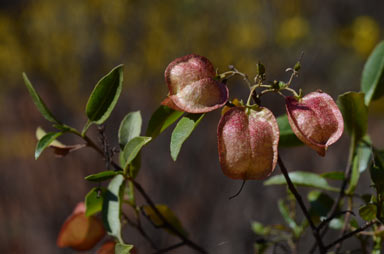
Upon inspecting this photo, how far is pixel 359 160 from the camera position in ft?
1.90

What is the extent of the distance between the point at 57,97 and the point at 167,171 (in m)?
1.75

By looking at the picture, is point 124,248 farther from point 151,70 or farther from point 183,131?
point 151,70

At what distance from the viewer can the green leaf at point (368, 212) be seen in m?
0.45

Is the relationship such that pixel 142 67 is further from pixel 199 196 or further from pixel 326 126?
pixel 326 126

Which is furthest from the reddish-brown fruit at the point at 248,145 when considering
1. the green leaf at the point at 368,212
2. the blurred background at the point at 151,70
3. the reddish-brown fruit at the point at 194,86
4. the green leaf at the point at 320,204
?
the blurred background at the point at 151,70

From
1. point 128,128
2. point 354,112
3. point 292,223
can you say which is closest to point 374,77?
point 354,112

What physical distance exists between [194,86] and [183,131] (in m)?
0.04

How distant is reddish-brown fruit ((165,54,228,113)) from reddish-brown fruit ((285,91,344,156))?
2.5 inches

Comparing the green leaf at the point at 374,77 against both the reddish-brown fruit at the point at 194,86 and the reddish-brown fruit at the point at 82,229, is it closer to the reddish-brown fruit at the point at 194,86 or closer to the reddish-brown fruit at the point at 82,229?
the reddish-brown fruit at the point at 194,86

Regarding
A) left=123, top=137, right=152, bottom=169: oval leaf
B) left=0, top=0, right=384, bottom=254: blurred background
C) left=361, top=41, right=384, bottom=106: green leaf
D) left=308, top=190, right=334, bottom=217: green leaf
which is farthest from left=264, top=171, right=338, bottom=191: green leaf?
left=0, top=0, right=384, bottom=254: blurred background

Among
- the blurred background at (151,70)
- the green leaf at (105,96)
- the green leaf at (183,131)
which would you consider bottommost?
the blurred background at (151,70)

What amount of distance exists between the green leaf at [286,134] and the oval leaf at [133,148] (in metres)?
0.21

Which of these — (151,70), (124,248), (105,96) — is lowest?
(151,70)

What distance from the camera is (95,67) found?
4527 mm
